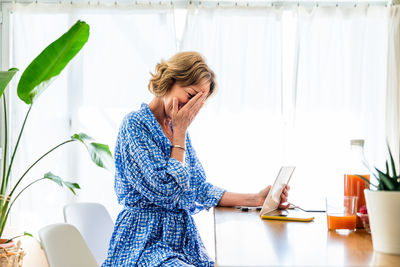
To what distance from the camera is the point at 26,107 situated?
3.42m

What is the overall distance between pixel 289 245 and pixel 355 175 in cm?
35

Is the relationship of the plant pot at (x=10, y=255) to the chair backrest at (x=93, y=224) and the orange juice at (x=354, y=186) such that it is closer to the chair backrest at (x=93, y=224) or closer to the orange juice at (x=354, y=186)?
the chair backrest at (x=93, y=224)

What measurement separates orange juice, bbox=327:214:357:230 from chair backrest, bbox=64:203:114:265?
94 cm

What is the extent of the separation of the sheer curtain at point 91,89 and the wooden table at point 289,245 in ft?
6.95

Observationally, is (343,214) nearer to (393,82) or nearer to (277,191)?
(277,191)

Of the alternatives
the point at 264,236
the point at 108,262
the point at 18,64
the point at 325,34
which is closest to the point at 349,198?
the point at 264,236

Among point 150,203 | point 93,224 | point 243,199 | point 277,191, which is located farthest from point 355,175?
point 93,224

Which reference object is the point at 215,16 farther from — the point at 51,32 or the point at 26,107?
the point at 26,107

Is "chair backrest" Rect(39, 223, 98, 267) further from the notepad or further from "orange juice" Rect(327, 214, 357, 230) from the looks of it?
"orange juice" Rect(327, 214, 357, 230)

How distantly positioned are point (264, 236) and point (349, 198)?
0.28 m

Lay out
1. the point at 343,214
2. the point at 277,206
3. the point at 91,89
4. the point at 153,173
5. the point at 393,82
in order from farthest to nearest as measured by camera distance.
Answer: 1. the point at 91,89
2. the point at 393,82
3. the point at 277,206
4. the point at 153,173
5. the point at 343,214

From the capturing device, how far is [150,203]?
59.5 inches

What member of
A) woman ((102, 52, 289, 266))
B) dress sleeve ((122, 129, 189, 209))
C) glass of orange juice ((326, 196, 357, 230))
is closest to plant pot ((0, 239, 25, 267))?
woman ((102, 52, 289, 266))

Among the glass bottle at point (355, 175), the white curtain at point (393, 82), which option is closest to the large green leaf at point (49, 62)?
the glass bottle at point (355, 175)
